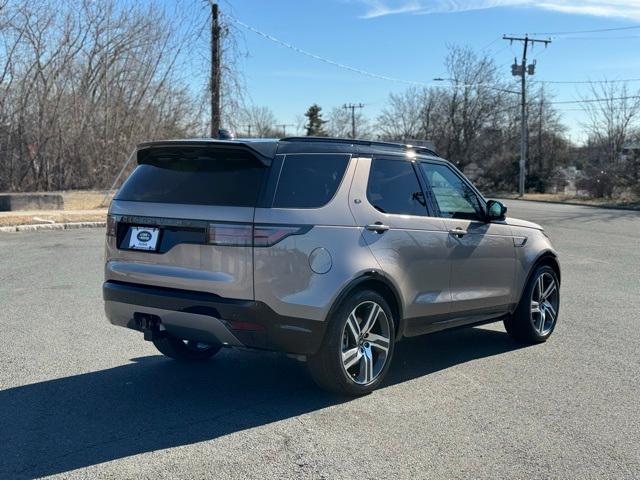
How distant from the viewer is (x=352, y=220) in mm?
4695

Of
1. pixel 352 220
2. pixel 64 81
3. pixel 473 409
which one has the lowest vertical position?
pixel 473 409

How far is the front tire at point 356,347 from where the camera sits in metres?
4.58

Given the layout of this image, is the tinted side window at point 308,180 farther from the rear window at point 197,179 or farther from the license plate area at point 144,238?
the license plate area at point 144,238

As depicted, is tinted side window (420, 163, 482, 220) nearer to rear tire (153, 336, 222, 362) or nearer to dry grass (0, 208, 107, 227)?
rear tire (153, 336, 222, 362)

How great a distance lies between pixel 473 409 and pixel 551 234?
15428mm

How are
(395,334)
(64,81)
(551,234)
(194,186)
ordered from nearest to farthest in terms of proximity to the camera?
1. (194,186)
2. (395,334)
3. (551,234)
4. (64,81)

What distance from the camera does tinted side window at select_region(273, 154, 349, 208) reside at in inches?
177

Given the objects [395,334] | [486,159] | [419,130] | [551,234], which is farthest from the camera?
[419,130]

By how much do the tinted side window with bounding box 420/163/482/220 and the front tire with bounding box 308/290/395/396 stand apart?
1238 millimetres

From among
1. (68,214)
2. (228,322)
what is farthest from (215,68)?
(228,322)

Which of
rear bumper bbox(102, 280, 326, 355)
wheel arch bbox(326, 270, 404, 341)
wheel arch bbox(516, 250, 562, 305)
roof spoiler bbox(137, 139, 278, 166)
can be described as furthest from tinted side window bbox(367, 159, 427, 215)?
wheel arch bbox(516, 250, 562, 305)

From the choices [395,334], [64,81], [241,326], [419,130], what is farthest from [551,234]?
Answer: [419,130]

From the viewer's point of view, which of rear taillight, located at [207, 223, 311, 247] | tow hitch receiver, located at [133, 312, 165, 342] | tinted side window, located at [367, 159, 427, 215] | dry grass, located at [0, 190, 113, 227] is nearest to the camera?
rear taillight, located at [207, 223, 311, 247]

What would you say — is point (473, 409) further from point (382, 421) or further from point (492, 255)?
point (492, 255)
